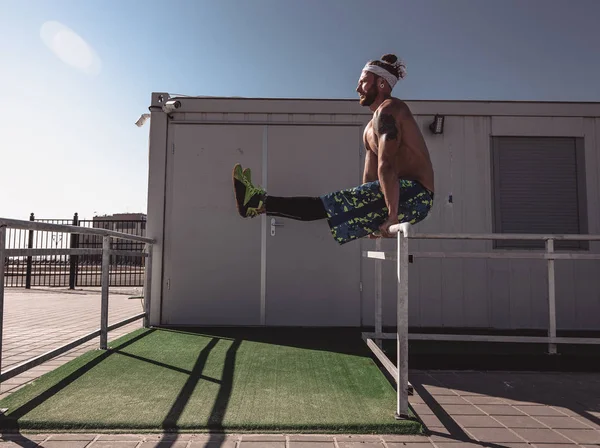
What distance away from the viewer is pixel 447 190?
477cm

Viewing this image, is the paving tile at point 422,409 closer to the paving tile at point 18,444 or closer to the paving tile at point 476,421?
the paving tile at point 476,421

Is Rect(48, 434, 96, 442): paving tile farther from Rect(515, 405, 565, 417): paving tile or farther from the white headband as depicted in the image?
the white headband

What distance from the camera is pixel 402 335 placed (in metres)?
2.07

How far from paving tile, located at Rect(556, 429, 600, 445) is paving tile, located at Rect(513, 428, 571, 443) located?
0.04 m

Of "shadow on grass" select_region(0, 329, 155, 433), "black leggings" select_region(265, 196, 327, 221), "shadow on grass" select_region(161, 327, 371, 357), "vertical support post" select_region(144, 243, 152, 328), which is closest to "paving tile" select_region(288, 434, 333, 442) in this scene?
"black leggings" select_region(265, 196, 327, 221)

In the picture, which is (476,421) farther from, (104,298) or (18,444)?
(104,298)

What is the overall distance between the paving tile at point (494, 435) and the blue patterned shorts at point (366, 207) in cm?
119

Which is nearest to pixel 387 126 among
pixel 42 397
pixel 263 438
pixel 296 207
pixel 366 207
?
pixel 366 207

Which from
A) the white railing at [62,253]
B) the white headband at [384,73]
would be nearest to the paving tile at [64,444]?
the white railing at [62,253]

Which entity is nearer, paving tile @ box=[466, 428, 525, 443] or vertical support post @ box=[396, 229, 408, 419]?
paving tile @ box=[466, 428, 525, 443]

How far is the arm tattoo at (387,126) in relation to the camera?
6.93 feet

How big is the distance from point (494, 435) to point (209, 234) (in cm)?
360

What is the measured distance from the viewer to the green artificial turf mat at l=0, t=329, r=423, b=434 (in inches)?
76.4

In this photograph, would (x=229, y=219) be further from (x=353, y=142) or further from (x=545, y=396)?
A: (x=545, y=396)
